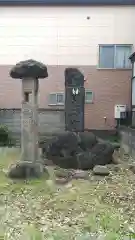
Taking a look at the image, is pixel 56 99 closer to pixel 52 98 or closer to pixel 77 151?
pixel 52 98

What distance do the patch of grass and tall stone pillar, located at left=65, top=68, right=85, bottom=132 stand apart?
13.8 feet

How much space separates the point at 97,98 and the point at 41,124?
2776 mm

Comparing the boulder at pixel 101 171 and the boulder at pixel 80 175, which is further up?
the boulder at pixel 101 171

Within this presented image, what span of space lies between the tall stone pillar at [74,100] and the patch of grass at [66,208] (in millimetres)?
4200

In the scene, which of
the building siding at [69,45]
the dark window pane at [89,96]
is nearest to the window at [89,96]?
the dark window pane at [89,96]

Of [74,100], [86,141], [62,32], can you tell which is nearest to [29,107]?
[86,141]

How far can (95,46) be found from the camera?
16844mm

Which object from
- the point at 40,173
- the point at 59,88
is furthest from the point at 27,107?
the point at 59,88

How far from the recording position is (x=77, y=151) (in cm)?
1058

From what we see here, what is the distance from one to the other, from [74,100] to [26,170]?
4890 mm

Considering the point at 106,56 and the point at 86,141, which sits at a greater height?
the point at 106,56

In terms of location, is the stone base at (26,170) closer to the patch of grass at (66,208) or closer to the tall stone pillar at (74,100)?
the patch of grass at (66,208)

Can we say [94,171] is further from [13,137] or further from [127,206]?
[13,137]

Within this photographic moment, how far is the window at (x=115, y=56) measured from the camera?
16875 mm
